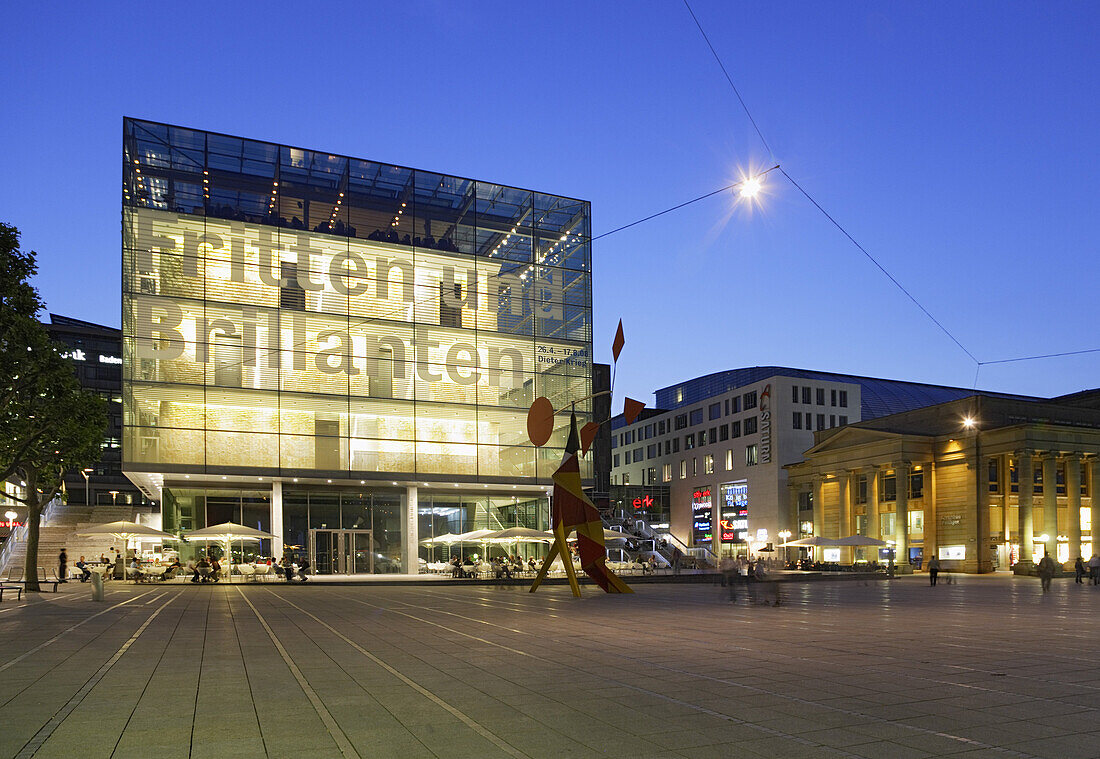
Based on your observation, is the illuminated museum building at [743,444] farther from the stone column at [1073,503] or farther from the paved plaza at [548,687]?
the paved plaza at [548,687]

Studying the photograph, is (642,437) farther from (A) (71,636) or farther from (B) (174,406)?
(A) (71,636)

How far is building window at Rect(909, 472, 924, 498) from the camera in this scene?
79.0 meters

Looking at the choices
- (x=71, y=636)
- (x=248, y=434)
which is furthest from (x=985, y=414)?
(x=71, y=636)

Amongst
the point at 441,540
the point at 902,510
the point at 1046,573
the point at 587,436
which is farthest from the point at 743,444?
the point at 587,436

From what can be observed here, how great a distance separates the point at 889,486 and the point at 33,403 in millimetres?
69587

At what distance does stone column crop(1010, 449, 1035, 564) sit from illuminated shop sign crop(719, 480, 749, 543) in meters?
37.6

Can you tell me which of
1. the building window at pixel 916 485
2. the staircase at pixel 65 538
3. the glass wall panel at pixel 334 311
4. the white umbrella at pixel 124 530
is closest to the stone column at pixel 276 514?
the glass wall panel at pixel 334 311

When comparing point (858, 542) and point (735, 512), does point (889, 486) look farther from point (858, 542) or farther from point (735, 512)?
point (735, 512)

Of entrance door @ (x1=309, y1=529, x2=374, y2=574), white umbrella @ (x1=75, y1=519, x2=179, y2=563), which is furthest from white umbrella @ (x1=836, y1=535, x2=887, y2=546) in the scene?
white umbrella @ (x1=75, y1=519, x2=179, y2=563)

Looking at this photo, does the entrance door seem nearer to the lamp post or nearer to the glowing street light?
the glowing street light

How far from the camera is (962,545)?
73688 mm

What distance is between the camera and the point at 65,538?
5138 cm

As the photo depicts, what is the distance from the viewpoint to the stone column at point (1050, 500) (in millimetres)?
72625

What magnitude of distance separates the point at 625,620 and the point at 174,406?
37.1 metres
